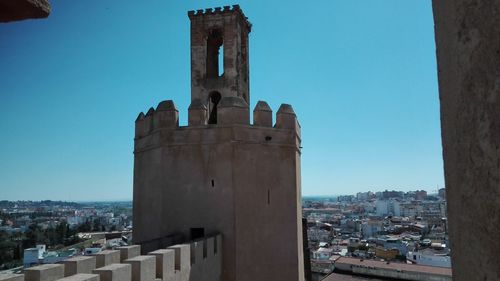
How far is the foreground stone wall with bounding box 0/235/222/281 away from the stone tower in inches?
21.3

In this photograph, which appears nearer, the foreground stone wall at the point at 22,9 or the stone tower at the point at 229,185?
the foreground stone wall at the point at 22,9

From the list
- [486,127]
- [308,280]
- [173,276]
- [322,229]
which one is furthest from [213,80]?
[322,229]

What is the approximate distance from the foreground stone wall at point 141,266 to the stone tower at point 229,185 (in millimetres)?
541

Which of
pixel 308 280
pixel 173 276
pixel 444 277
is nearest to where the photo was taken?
pixel 173 276

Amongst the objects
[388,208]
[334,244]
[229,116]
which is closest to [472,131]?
[229,116]

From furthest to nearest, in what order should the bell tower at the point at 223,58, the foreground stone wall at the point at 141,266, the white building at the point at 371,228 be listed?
the white building at the point at 371,228
the bell tower at the point at 223,58
the foreground stone wall at the point at 141,266

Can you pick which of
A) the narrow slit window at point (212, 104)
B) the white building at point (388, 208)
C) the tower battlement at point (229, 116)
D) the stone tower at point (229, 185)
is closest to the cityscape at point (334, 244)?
the white building at point (388, 208)

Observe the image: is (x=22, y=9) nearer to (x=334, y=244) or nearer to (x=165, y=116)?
(x=165, y=116)

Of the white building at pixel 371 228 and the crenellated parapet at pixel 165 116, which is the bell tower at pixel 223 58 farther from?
the white building at pixel 371 228

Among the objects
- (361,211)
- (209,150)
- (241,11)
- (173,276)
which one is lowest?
(361,211)

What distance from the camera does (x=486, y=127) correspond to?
1.20 metres

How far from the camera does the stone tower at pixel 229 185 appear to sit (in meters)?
7.68

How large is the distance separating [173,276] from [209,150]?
2.84m

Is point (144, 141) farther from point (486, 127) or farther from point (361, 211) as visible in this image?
point (361, 211)
